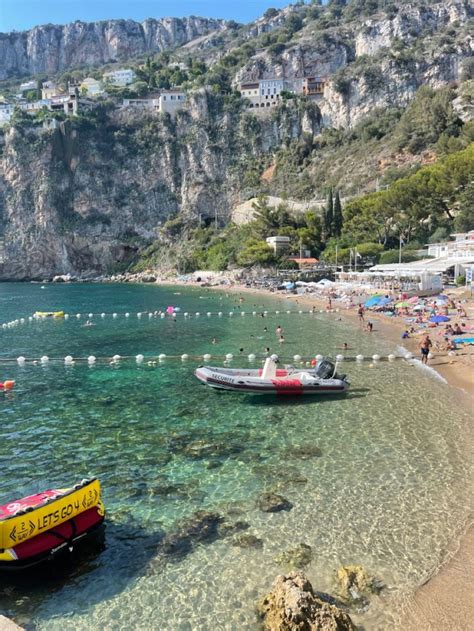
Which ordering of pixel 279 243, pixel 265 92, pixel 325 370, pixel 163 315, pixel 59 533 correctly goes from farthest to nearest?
pixel 265 92
pixel 279 243
pixel 163 315
pixel 325 370
pixel 59 533

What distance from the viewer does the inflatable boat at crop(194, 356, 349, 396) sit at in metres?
20.5

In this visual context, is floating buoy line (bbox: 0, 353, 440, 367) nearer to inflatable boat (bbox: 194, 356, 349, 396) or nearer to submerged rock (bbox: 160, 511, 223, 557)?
inflatable boat (bbox: 194, 356, 349, 396)

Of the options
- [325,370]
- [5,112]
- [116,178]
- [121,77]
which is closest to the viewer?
[325,370]

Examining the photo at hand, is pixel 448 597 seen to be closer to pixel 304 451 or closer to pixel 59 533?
pixel 304 451

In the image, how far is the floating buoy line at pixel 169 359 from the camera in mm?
27469

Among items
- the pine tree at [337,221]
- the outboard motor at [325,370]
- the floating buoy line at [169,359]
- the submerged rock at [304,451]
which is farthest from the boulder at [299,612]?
the pine tree at [337,221]

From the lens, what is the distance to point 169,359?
28.7 meters

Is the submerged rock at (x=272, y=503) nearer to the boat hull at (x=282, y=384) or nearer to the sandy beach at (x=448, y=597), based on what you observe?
the sandy beach at (x=448, y=597)

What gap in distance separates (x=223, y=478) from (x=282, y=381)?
314 inches

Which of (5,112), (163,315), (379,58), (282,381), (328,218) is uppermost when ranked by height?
(379,58)

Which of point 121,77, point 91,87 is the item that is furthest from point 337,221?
point 121,77

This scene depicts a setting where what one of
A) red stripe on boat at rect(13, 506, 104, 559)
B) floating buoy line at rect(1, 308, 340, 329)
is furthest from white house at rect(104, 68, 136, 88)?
red stripe on boat at rect(13, 506, 104, 559)

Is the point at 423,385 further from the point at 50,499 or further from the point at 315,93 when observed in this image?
the point at 315,93

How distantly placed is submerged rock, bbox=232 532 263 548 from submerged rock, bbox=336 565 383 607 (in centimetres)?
182
